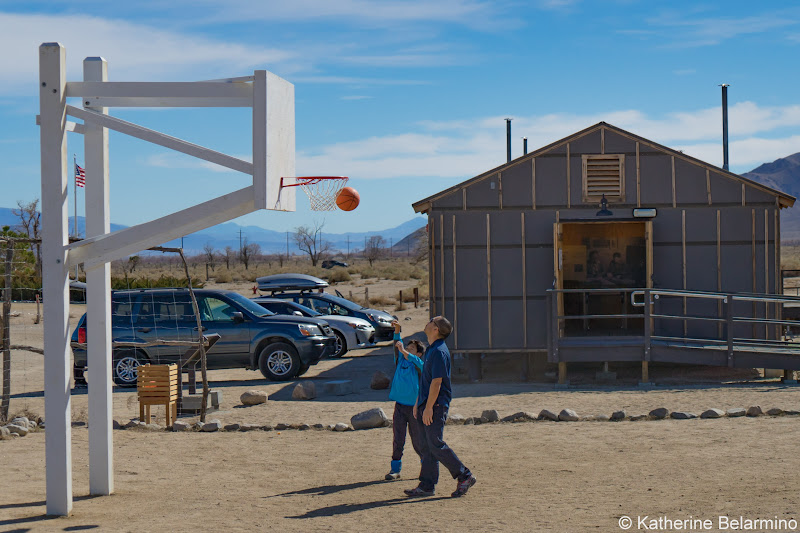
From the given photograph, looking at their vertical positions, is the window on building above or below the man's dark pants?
above

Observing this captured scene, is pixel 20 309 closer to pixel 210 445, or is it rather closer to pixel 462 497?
pixel 210 445

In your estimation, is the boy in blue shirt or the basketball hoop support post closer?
the basketball hoop support post

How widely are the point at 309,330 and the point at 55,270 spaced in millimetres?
8429

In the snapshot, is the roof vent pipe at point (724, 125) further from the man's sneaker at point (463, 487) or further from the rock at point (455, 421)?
the man's sneaker at point (463, 487)

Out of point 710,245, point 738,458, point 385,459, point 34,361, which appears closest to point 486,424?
point 385,459

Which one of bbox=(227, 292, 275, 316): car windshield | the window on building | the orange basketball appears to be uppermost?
the window on building

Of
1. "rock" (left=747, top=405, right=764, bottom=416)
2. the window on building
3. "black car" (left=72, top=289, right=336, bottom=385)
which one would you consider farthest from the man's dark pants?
the window on building

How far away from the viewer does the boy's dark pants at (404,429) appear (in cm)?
790

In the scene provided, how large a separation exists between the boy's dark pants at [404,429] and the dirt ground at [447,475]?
417 millimetres

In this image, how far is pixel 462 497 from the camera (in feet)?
24.7

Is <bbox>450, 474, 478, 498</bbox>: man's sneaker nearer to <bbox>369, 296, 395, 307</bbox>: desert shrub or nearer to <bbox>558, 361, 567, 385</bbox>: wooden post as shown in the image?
<bbox>558, 361, 567, 385</bbox>: wooden post

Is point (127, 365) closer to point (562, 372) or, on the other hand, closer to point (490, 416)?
point (490, 416)

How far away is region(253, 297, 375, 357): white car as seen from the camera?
1866 cm

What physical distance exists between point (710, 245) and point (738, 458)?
288 inches
